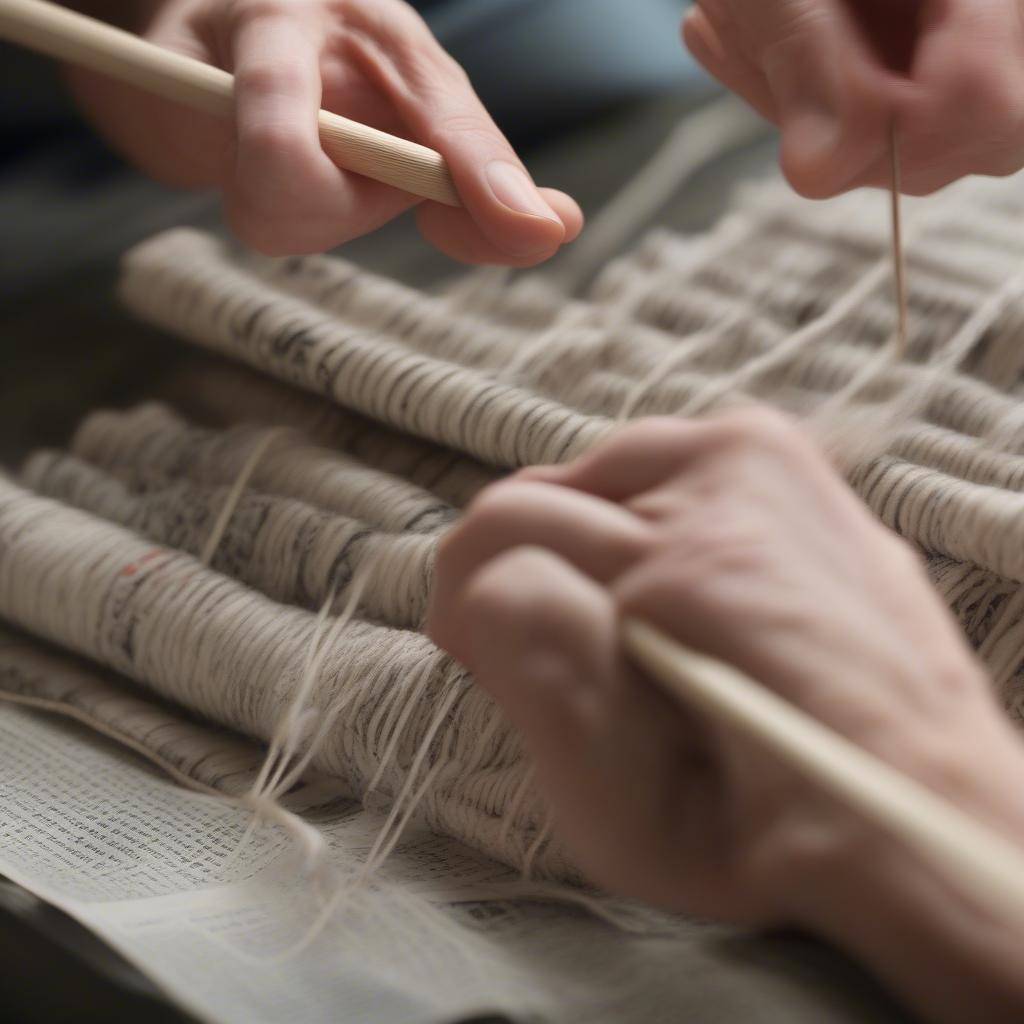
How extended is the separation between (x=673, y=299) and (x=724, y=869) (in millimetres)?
437

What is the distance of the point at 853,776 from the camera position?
0.30m

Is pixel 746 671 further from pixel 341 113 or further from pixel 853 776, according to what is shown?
pixel 341 113

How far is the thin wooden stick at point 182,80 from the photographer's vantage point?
548 millimetres

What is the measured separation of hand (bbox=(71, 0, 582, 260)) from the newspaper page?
0.26m

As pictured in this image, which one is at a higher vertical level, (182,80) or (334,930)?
(182,80)

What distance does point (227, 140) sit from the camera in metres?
0.66

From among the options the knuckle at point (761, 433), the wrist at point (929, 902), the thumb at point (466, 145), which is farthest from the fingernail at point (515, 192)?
the wrist at point (929, 902)

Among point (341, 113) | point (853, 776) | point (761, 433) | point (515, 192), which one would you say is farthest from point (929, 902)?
point (341, 113)

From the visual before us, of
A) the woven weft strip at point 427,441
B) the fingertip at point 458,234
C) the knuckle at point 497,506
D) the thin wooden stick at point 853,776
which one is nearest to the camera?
the thin wooden stick at point 853,776

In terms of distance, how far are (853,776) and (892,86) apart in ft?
1.24

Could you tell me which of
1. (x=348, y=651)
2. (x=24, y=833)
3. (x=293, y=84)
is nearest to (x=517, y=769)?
(x=348, y=651)

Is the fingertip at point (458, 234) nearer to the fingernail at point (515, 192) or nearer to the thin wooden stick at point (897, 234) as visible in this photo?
the fingernail at point (515, 192)

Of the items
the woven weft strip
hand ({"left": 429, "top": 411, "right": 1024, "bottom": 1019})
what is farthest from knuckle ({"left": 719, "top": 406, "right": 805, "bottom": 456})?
the woven weft strip

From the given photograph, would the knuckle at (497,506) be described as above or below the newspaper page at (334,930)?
above
